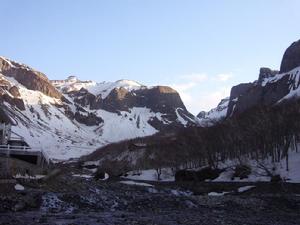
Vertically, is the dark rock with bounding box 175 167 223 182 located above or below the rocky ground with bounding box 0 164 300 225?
above

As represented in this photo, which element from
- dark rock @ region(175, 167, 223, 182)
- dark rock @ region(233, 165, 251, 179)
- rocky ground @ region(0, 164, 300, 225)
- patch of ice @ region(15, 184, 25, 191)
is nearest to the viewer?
rocky ground @ region(0, 164, 300, 225)

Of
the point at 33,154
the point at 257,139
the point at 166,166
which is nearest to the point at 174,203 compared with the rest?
the point at 33,154

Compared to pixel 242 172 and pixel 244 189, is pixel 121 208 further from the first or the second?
pixel 242 172

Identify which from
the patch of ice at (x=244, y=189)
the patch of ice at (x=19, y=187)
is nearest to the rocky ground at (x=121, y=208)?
the patch of ice at (x=19, y=187)

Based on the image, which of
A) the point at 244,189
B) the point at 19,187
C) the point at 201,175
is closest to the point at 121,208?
the point at 19,187

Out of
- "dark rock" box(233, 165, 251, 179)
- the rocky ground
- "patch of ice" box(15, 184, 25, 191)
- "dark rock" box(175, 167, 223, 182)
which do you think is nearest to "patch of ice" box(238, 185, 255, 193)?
the rocky ground

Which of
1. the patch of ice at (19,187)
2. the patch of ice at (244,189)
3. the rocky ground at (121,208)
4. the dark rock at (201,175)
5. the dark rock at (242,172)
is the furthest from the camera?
the dark rock at (201,175)

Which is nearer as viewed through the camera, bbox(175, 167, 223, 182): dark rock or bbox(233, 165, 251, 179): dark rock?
bbox(233, 165, 251, 179): dark rock

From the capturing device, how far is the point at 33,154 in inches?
2506

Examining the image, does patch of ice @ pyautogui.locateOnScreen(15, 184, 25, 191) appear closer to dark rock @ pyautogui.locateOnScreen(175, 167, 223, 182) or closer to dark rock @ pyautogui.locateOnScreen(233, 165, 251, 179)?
dark rock @ pyautogui.locateOnScreen(233, 165, 251, 179)

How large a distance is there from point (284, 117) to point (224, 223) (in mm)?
80384

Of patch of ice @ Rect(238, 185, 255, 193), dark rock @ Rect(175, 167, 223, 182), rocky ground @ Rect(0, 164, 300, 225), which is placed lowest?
rocky ground @ Rect(0, 164, 300, 225)

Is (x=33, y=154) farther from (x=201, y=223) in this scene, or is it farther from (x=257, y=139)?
(x=257, y=139)

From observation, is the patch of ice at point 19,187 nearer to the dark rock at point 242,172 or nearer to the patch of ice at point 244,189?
the patch of ice at point 244,189
